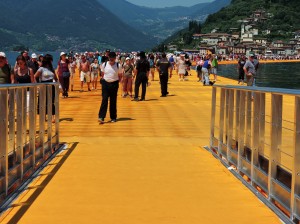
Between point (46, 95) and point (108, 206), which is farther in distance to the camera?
point (46, 95)

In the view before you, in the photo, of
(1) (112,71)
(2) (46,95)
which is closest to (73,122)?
(1) (112,71)

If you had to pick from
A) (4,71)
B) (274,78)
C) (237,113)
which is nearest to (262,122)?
(237,113)

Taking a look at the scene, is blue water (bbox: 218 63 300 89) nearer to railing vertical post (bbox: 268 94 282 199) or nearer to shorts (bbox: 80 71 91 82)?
shorts (bbox: 80 71 91 82)

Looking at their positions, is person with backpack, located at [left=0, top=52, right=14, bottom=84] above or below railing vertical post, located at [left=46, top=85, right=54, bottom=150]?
above

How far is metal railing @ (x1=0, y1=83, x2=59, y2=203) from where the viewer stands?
17.3 ft

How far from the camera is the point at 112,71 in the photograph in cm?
1238

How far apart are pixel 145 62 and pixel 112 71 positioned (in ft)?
16.3

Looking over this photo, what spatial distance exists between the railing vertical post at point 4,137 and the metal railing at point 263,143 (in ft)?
8.07

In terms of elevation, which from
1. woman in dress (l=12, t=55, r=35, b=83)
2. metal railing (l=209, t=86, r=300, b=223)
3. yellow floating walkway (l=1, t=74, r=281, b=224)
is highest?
woman in dress (l=12, t=55, r=35, b=83)

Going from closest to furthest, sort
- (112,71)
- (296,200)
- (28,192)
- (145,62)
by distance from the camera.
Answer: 1. (296,200)
2. (28,192)
3. (112,71)
4. (145,62)

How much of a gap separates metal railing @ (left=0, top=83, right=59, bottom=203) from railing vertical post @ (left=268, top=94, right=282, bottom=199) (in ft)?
8.12

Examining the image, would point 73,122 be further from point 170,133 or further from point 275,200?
point 275,200

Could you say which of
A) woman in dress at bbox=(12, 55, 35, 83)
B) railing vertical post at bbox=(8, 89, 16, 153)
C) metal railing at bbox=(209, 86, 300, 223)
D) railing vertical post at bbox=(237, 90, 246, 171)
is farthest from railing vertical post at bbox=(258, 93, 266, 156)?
woman in dress at bbox=(12, 55, 35, 83)

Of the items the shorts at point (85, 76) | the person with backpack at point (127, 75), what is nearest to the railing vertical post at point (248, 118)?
the person with backpack at point (127, 75)
